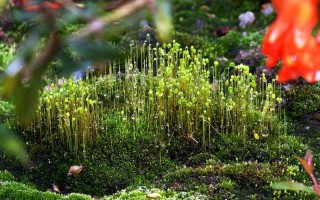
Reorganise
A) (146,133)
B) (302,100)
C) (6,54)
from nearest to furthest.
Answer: (146,133) < (302,100) < (6,54)

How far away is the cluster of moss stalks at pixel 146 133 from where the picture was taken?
3.53m

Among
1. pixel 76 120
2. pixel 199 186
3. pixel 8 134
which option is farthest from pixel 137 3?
pixel 76 120

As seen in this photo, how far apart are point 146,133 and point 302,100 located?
125 cm

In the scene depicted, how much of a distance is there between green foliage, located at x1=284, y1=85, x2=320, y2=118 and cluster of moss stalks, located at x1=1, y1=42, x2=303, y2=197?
31cm

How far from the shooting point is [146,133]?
3.76 meters

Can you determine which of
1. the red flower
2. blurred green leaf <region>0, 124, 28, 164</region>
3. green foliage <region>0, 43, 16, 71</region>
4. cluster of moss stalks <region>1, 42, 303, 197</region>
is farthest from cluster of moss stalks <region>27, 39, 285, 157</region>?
the red flower

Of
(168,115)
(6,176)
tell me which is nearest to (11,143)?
(6,176)

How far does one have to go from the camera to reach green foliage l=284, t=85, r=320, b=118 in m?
4.23

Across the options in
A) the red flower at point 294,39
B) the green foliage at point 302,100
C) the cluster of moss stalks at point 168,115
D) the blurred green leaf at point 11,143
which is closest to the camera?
the red flower at point 294,39

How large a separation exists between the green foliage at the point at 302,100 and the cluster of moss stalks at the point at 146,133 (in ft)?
1.03

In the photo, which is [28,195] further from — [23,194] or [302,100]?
[302,100]

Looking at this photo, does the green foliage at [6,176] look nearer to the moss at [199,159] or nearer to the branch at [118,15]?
the moss at [199,159]

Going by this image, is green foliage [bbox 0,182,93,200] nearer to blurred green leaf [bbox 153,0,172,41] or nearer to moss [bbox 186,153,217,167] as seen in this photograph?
moss [bbox 186,153,217,167]

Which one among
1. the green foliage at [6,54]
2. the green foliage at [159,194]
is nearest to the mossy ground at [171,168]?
the green foliage at [159,194]
